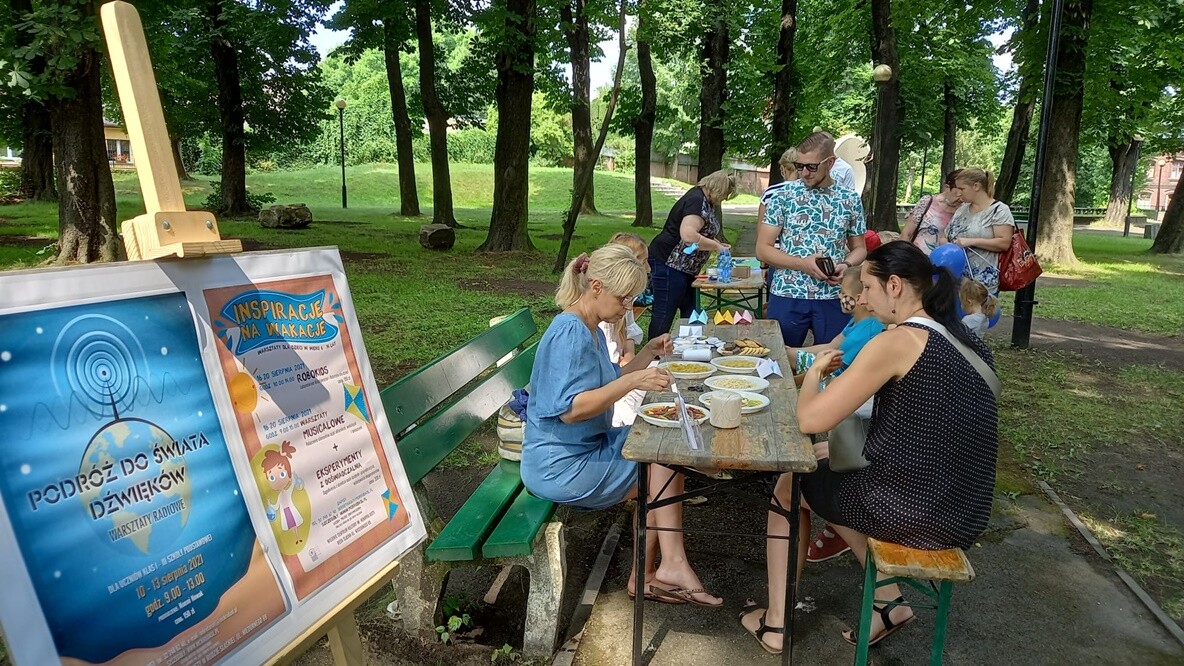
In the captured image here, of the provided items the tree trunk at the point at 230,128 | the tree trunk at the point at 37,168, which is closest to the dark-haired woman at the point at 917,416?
the tree trunk at the point at 230,128

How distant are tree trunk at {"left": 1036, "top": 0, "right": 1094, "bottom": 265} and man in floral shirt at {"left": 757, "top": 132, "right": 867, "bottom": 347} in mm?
7636

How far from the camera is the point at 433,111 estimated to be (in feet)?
57.5

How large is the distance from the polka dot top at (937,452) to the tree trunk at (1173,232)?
21003 mm

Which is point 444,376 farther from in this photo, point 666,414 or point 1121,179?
point 1121,179

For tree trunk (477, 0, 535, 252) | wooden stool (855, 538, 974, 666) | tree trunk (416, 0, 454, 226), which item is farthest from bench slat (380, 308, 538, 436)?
tree trunk (416, 0, 454, 226)

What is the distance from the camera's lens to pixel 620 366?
4543mm

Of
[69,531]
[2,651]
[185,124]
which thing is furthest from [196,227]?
[185,124]

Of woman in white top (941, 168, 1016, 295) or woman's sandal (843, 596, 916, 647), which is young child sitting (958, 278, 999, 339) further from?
woman's sandal (843, 596, 916, 647)

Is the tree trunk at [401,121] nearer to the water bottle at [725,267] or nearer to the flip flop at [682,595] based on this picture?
the water bottle at [725,267]

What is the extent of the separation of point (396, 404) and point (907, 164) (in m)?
61.0

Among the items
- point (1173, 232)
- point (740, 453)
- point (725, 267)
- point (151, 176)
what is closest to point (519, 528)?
point (740, 453)

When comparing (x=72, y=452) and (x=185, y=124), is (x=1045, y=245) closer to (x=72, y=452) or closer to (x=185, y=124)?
(x=72, y=452)

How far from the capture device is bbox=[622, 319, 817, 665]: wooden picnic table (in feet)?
8.04

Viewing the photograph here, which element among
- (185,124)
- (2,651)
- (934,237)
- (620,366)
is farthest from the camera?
(185,124)
